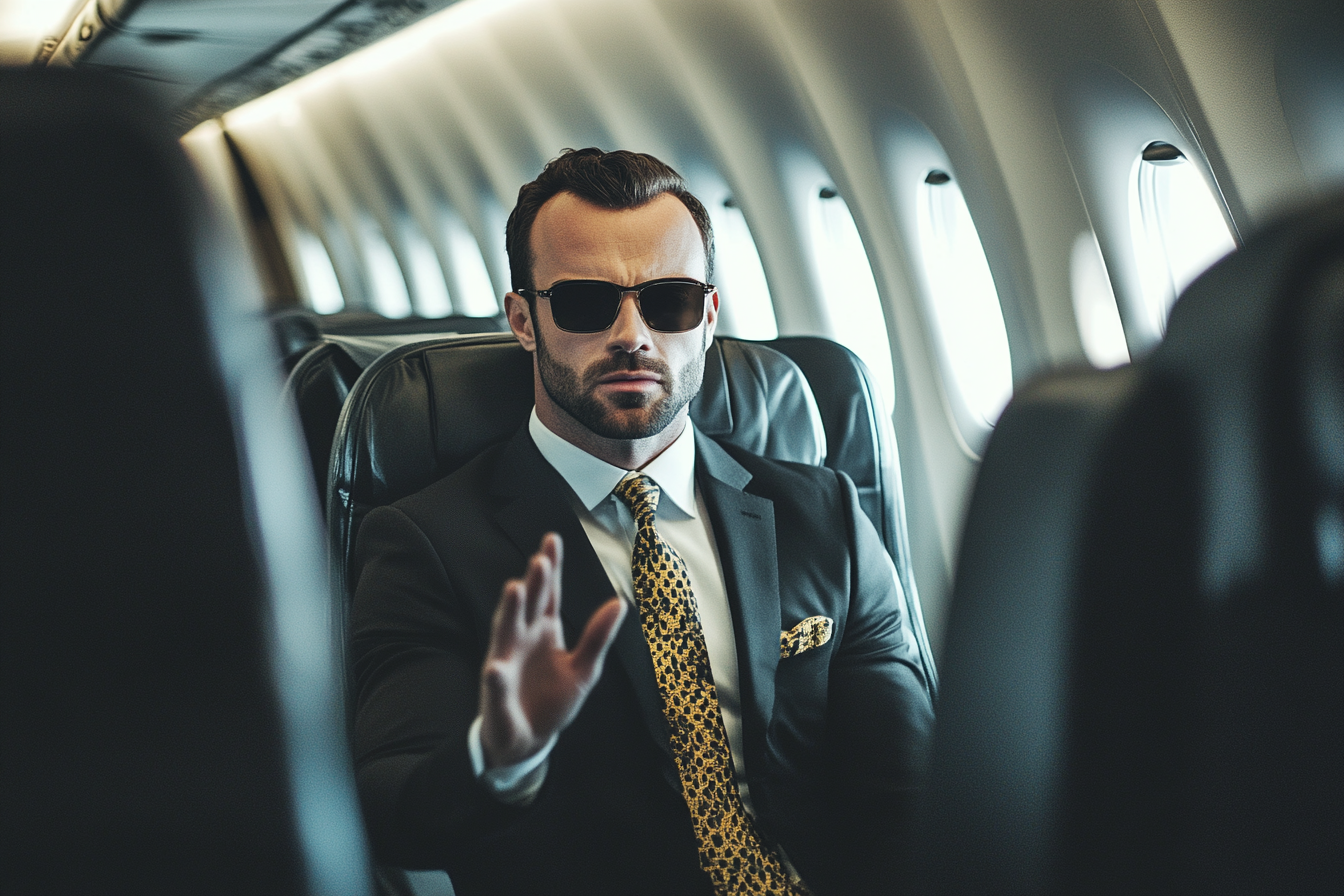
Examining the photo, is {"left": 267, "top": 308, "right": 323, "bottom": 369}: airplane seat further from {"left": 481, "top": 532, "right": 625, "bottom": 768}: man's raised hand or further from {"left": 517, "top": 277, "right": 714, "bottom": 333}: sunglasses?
{"left": 481, "top": 532, "right": 625, "bottom": 768}: man's raised hand

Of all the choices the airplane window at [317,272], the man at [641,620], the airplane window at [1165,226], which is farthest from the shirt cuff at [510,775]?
the airplane window at [317,272]

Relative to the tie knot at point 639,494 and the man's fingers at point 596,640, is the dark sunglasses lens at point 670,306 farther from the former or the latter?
the man's fingers at point 596,640

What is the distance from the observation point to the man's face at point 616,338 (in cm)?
186

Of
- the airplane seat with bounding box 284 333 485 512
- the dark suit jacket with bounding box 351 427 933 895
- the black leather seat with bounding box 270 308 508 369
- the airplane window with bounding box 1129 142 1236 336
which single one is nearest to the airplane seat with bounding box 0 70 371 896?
the dark suit jacket with bounding box 351 427 933 895

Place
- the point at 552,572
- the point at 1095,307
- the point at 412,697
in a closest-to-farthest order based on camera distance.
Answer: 1. the point at 552,572
2. the point at 412,697
3. the point at 1095,307

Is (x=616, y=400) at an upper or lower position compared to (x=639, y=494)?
upper

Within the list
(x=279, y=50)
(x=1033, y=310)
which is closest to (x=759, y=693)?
(x=1033, y=310)

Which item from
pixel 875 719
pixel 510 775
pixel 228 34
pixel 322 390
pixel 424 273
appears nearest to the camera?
pixel 510 775

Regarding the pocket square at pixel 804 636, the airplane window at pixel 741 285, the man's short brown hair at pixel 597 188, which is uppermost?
the airplane window at pixel 741 285

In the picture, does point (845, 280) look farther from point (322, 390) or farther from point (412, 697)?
point (412, 697)

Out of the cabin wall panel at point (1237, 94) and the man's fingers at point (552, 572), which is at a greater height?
the cabin wall panel at point (1237, 94)

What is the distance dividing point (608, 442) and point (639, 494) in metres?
0.15

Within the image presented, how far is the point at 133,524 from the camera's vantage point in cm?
60

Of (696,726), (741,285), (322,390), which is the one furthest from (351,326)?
(741,285)
